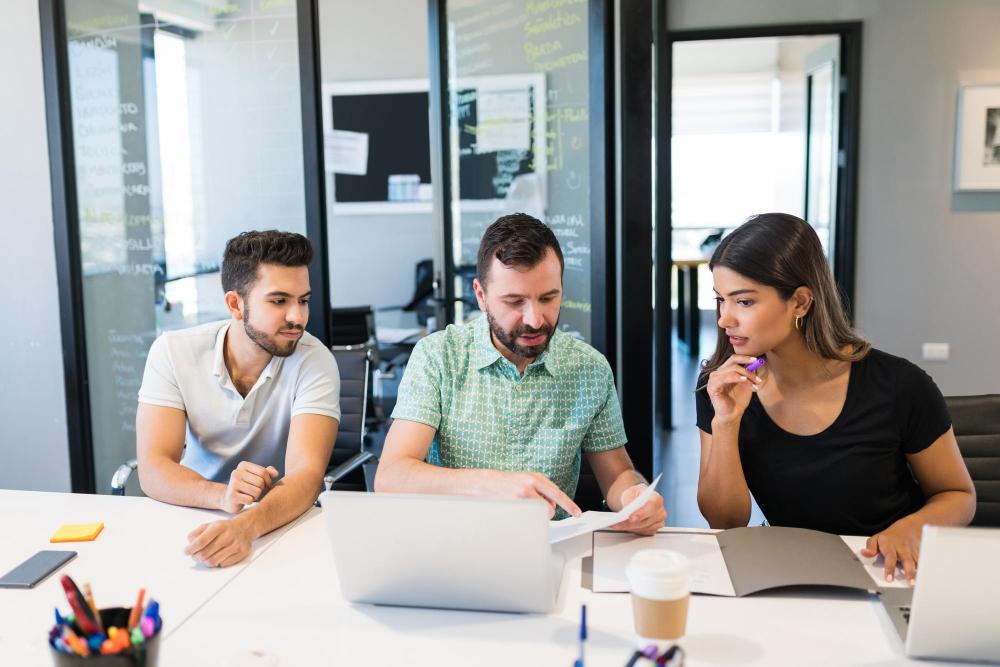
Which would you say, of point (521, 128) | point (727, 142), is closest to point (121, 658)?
point (521, 128)

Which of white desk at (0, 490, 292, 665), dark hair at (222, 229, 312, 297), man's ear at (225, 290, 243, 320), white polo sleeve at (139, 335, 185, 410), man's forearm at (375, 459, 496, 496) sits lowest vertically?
white desk at (0, 490, 292, 665)

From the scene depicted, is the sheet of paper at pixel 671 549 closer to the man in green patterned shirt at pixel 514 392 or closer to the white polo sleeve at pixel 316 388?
the man in green patterned shirt at pixel 514 392

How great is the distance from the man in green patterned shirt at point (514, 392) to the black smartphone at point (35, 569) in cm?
64

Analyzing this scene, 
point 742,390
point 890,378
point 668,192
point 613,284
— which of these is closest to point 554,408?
point 742,390

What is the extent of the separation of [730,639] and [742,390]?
67cm

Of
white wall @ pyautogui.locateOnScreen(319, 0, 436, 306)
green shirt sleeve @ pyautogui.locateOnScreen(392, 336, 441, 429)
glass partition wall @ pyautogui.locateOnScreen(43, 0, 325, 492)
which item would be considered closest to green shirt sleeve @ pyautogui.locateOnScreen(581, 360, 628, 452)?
green shirt sleeve @ pyautogui.locateOnScreen(392, 336, 441, 429)

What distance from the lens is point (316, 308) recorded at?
10.8 ft

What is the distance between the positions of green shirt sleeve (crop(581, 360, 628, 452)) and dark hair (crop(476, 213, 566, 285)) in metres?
0.31

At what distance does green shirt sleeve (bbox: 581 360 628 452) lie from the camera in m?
2.16

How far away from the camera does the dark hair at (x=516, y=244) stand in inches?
78.5

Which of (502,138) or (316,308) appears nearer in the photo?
(316,308)

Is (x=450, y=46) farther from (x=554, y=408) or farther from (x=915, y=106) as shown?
(x=915, y=106)

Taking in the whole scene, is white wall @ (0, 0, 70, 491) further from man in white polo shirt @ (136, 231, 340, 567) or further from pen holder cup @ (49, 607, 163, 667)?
pen holder cup @ (49, 607, 163, 667)

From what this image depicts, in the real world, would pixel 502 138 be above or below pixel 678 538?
above
